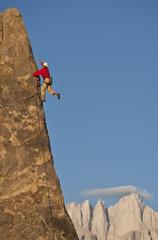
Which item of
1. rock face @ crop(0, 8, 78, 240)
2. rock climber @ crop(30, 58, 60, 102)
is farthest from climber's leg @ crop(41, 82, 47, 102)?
rock face @ crop(0, 8, 78, 240)

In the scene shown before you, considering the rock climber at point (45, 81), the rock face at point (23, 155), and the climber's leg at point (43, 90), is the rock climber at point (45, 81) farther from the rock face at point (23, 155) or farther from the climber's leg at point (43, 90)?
the rock face at point (23, 155)

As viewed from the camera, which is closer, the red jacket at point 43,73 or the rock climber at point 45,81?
the red jacket at point 43,73

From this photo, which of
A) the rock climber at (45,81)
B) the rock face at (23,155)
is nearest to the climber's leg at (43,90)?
the rock climber at (45,81)

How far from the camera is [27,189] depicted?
20.7 meters

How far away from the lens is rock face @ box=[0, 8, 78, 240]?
20.3 metres

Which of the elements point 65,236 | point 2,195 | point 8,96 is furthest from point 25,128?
point 65,236

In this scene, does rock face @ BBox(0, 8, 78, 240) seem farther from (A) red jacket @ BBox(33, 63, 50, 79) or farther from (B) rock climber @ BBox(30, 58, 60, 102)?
(B) rock climber @ BBox(30, 58, 60, 102)

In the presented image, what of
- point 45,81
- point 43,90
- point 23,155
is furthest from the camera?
point 45,81

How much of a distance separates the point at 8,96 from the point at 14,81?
30.6 inches

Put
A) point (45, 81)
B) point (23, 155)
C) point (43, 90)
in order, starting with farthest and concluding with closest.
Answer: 1. point (45, 81)
2. point (43, 90)
3. point (23, 155)

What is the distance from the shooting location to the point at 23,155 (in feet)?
69.5

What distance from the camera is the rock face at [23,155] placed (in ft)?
66.5

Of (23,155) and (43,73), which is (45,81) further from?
(23,155)

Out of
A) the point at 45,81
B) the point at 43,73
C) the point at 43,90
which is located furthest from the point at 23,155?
the point at 43,73
